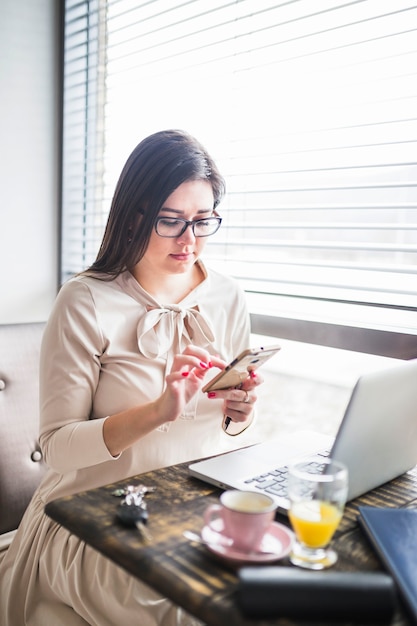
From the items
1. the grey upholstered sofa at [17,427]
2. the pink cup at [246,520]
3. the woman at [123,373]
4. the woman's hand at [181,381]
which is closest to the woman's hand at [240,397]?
the woman at [123,373]

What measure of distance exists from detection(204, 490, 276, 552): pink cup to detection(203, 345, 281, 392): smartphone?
259 mm

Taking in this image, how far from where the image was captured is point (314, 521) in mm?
769

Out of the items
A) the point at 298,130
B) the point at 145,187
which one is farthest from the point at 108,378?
the point at 298,130

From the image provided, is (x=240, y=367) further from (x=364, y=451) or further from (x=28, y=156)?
(x=28, y=156)

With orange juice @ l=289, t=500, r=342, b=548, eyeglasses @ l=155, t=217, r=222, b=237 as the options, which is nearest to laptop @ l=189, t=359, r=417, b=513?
orange juice @ l=289, t=500, r=342, b=548

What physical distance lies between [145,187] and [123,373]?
411mm

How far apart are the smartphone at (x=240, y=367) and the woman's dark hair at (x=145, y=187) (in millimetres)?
375

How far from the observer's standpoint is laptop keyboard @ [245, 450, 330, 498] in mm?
1029

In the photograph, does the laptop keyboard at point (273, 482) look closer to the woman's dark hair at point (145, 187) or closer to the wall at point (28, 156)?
the woman's dark hair at point (145, 187)

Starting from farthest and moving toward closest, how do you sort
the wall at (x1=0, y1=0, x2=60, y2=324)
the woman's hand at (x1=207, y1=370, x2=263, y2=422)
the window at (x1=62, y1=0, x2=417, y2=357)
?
the wall at (x1=0, y1=0, x2=60, y2=324), the window at (x1=62, y1=0, x2=417, y2=357), the woman's hand at (x1=207, y1=370, x2=263, y2=422)

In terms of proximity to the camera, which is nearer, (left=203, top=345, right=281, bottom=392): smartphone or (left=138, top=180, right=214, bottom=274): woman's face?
(left=203, top=345, right=281, bottom=392): smartphone

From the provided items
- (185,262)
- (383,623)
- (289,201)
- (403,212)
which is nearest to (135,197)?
(185,262)

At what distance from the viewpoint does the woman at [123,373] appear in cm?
113

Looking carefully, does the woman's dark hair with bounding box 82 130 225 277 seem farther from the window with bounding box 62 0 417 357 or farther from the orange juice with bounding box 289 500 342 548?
the orange juice with bounding box 289 500 342 548
